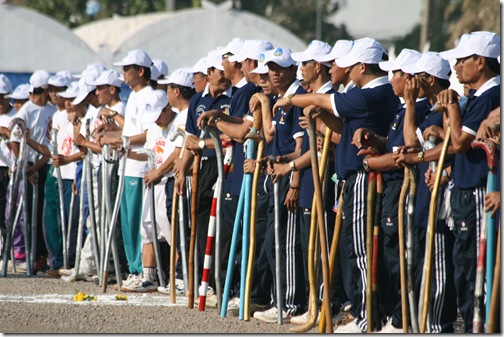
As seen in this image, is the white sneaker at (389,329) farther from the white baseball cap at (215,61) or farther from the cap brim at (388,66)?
the white baseball cap at (215,61)

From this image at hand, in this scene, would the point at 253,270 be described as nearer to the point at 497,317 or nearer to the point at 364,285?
the point at 364,285

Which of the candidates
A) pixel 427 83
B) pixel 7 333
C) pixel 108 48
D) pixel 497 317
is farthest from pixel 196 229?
pixel 108 48

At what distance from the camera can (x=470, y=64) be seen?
776 cm

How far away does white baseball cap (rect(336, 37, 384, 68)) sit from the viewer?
869 centimetres

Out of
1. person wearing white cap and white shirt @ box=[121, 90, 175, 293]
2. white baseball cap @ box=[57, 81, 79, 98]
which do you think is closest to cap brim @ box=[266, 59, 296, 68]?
person wearing white cap and white shirt @ box=[121, 90, 175, 293]

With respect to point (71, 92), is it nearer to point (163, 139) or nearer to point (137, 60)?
point (137, 60)

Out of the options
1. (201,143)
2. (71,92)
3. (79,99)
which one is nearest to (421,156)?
(201,143)

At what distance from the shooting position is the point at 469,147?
298 inches

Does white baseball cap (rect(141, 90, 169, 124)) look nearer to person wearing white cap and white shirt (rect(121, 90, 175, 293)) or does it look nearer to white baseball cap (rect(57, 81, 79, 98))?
person wearing white cap and white shirt (rect(121, 90, 175, 293))

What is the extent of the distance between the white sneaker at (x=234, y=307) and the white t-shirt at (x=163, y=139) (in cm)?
187

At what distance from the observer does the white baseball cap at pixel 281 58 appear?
957cm

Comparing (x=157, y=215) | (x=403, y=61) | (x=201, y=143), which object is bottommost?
(x=157, y=215)

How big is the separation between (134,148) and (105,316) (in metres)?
2.51

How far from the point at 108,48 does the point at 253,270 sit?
50.4 ft
